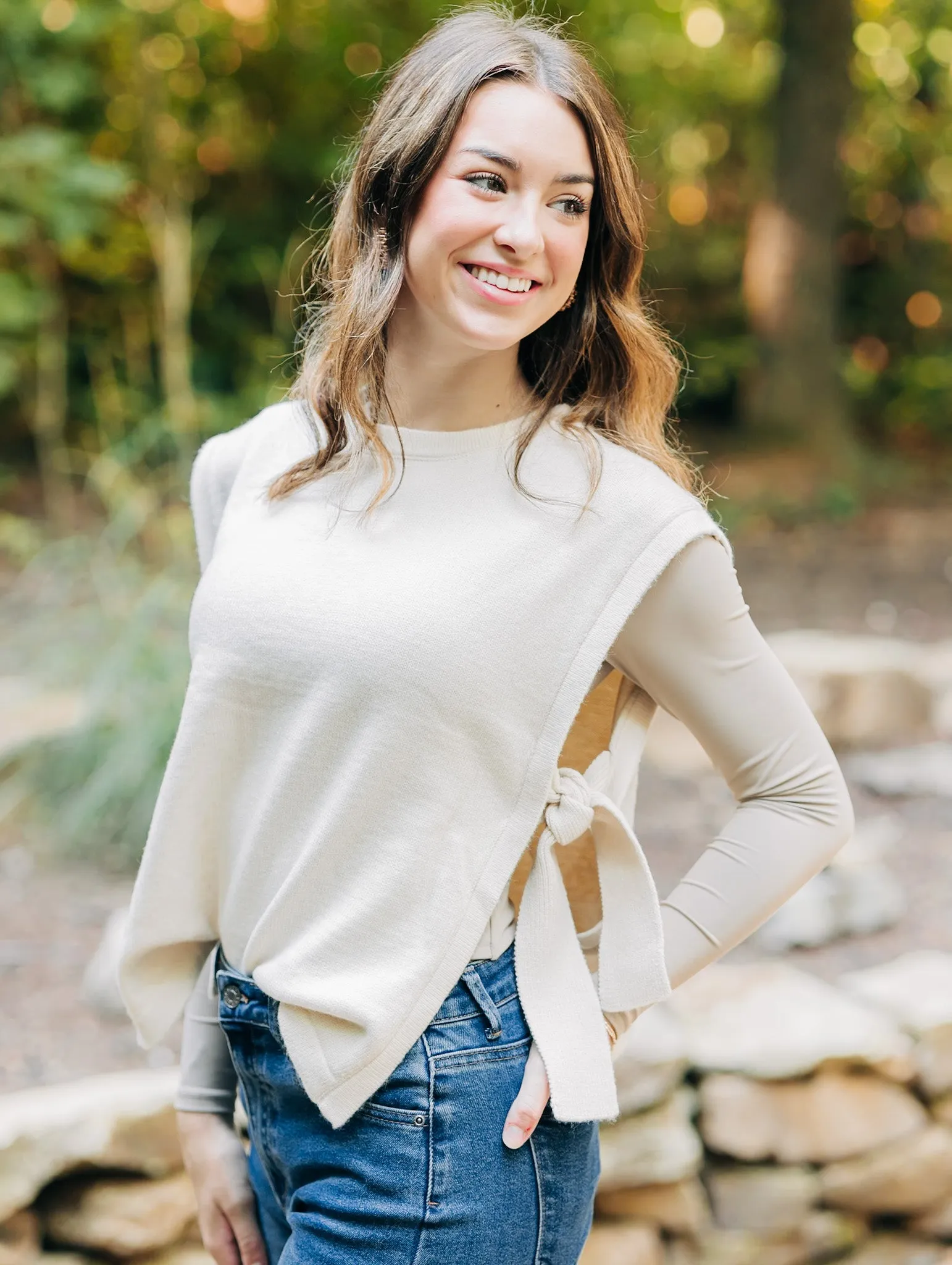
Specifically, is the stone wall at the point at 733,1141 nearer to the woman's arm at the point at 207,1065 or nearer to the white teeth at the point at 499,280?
the woman's arm at the point at 207,1065

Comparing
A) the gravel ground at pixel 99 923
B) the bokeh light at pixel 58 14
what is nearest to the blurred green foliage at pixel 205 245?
the bokeh light at pixel 58 14

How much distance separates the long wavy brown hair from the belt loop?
1.48 feet

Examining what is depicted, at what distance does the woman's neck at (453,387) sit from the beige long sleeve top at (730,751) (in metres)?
0.27

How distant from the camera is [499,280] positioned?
1.22m

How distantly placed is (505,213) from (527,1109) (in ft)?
2.64

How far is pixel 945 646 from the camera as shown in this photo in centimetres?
486

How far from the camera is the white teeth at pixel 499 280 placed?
1.22m

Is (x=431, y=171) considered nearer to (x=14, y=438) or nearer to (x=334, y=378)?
(x=334, y=378)

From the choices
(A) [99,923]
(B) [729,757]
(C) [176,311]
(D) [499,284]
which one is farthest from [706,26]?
(B) [729,757]

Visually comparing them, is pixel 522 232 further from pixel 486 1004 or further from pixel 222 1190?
pixel 222 1190

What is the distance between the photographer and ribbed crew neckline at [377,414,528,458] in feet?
4.16

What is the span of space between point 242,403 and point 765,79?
5485 millimetres

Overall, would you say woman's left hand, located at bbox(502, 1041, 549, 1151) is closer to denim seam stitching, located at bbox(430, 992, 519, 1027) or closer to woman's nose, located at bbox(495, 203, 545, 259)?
denim seam stitching, located at bbox(430, 992, 519, 1027)

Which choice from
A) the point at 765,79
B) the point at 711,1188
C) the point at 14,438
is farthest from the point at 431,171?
the point at 765,79
